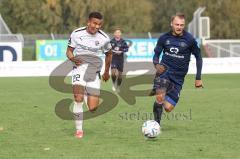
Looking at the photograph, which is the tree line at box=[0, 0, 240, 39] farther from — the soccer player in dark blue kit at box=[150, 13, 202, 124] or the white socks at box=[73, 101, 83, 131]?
the white socks at box=[73, 101, 83, 131]

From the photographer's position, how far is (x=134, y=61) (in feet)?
119

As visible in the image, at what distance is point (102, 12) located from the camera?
2498 inches

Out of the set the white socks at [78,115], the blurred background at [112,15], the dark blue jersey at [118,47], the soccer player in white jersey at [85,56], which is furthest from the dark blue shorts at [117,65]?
the blurred background at [112,15]

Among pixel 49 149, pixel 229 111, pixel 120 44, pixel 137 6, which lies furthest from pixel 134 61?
pixel 137 6

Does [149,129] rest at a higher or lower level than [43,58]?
higher

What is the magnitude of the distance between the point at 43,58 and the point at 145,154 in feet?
98.1

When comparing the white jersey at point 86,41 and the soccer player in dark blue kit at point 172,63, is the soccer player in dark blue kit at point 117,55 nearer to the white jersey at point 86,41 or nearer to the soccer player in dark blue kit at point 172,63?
the soccer player in dark blue kit at point 172,63

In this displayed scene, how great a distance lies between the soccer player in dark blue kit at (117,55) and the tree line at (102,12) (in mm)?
39604

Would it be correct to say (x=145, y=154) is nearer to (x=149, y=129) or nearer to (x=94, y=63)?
(x=149, y=129)

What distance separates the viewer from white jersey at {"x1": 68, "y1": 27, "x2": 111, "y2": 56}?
1156 centimetres

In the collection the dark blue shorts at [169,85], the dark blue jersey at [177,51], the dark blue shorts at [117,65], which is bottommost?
the dark blue shorts at [117,65]

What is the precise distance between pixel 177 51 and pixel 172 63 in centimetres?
26

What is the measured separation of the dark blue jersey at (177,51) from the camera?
11.7m

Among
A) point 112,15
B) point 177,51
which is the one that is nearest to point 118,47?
point 177,51
